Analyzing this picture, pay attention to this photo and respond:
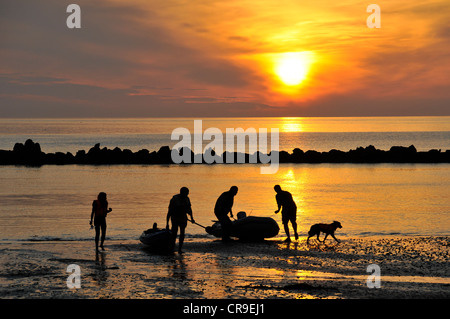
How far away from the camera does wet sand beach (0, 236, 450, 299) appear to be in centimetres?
1053

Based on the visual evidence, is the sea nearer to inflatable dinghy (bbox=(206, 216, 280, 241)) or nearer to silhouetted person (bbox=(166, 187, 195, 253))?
inflatable dinghy (bbox=(206, 216, 280, 241))

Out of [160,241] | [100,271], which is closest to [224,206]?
[160,241]

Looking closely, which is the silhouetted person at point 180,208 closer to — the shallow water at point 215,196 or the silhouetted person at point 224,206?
the silhouetted person at point 224,206

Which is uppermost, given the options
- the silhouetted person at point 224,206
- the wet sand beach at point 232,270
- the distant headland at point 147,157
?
the distant headland at point 147,157

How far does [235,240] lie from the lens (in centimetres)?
1817

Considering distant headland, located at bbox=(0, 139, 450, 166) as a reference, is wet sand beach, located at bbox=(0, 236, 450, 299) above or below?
below

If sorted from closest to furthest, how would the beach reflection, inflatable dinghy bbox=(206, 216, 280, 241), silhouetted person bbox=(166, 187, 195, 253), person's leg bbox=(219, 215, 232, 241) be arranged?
the beach reflection < silhouetted person bbox=(166, 187, 195, 253) < person's leg bbox=(219, 215, 232, 241) < inflatable dinghy bbox=(206, 216, 280, 241)

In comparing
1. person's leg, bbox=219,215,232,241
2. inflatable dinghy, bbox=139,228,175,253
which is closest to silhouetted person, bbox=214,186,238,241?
person's leg, bbox=219,215,232,241

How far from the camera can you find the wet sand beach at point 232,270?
10531mm

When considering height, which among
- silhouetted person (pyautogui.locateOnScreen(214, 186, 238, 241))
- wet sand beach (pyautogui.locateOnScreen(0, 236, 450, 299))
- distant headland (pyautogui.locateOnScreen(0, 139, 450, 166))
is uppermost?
distant headland (pyautogui.locateOnScreen(0, 139, 450, 166))

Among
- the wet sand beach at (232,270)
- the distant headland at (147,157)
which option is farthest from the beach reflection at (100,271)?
the distant headland at (147,157)
